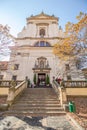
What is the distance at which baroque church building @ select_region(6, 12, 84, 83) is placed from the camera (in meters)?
22.6

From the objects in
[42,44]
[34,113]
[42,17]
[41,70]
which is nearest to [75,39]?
[34,113]

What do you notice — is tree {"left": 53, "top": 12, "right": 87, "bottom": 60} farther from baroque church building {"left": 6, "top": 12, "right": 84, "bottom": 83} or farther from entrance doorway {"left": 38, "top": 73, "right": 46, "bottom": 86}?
entrance doorway {"left": 38, "top": 73, "right": 46, "bottom": 86}

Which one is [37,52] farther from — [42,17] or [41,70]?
[42,17]

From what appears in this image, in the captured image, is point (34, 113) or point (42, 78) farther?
point (42, 78)

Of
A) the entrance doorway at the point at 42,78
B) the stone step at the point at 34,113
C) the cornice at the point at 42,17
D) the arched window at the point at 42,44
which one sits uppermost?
the cornice at the point at 42,17

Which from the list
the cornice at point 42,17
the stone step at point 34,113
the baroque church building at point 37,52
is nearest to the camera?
the stone step at point 34,113

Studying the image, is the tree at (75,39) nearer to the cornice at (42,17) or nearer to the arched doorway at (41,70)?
the arched doorway at (41,70)

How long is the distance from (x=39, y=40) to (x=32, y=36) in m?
2.36

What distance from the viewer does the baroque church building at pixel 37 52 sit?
22562 mm

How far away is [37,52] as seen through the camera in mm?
25062

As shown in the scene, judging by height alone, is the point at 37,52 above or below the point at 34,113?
above

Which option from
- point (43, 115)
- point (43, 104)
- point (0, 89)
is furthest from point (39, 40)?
point (43, 115)

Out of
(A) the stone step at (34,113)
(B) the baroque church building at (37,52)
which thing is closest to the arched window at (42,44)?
(B) the baroque church building at (37,52)

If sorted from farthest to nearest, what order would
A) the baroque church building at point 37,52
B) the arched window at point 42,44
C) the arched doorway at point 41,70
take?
the arched window at point 42,44 → the arched doorway at point 41,70 → the baroque church building at point 37,52
